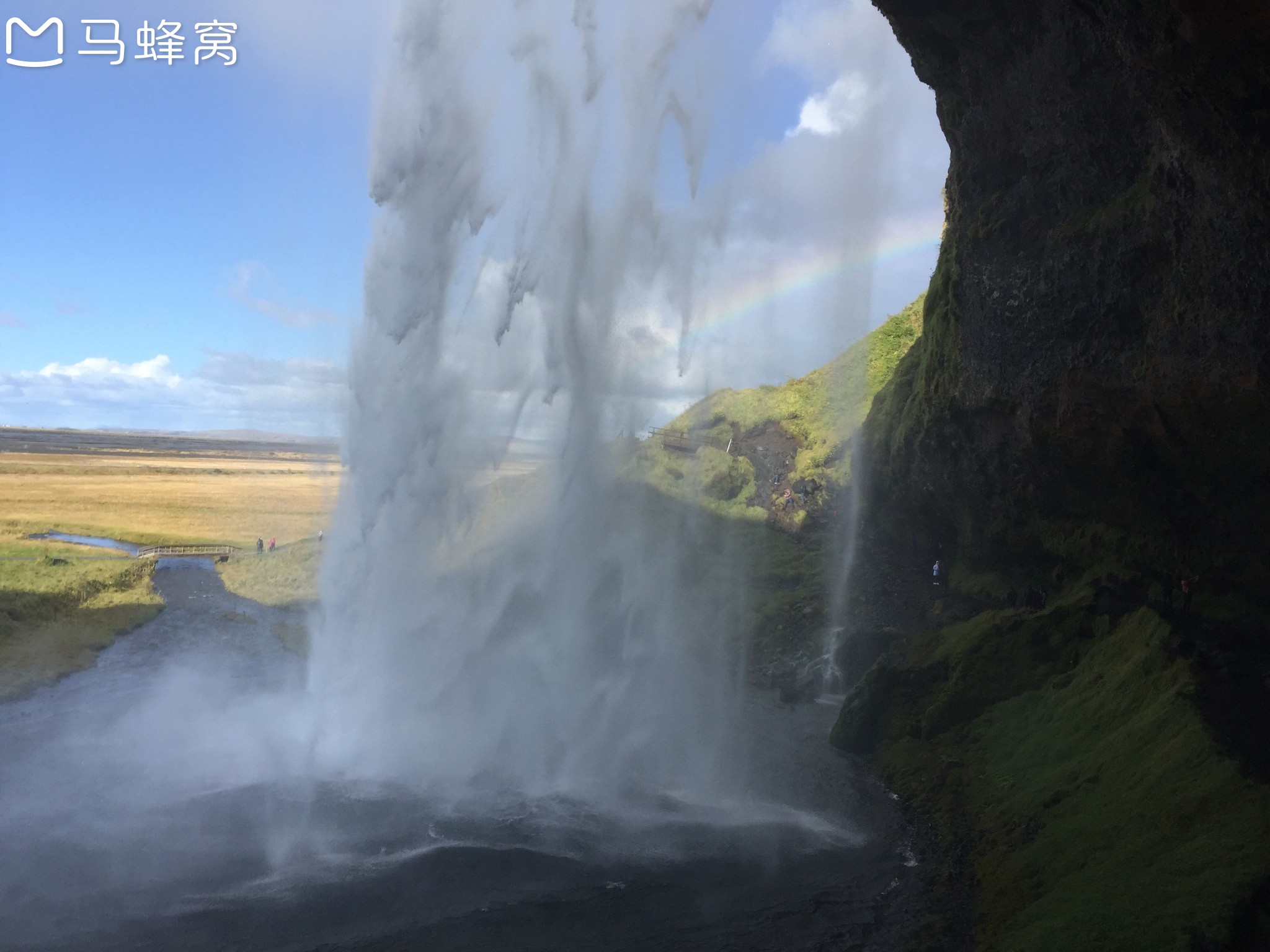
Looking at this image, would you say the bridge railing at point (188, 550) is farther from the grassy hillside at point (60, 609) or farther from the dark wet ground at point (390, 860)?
the dark wet ground at point (390, 860)

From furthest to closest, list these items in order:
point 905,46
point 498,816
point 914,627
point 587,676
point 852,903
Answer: point 914,627 < point 587,676 < point 905,46 < point 498,816 < point 852,903

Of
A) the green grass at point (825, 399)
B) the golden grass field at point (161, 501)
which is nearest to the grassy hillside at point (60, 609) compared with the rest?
the golden grass field at point (161, 501)

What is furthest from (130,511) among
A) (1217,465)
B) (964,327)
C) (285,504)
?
(1217,465)

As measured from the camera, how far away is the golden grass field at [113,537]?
34.0 metres

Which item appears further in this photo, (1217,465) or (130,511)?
(130,511)

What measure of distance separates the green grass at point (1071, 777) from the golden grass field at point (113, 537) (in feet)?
63.5

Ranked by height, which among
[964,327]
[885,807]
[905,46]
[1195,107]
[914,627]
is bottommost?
[885,807]

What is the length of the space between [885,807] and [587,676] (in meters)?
9.77

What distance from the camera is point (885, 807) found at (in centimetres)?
2006

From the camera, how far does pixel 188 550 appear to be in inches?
2330

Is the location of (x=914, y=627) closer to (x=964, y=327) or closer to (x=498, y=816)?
(x=964, y=327)

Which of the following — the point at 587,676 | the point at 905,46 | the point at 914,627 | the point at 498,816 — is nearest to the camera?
the point at 498,816

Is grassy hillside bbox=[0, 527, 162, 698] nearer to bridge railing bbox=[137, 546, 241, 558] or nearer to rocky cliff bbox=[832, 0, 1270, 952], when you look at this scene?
bridge railing bbox=[137, 546, 241, 558]

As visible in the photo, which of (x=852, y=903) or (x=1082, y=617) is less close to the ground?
(x=1082, y=617)
